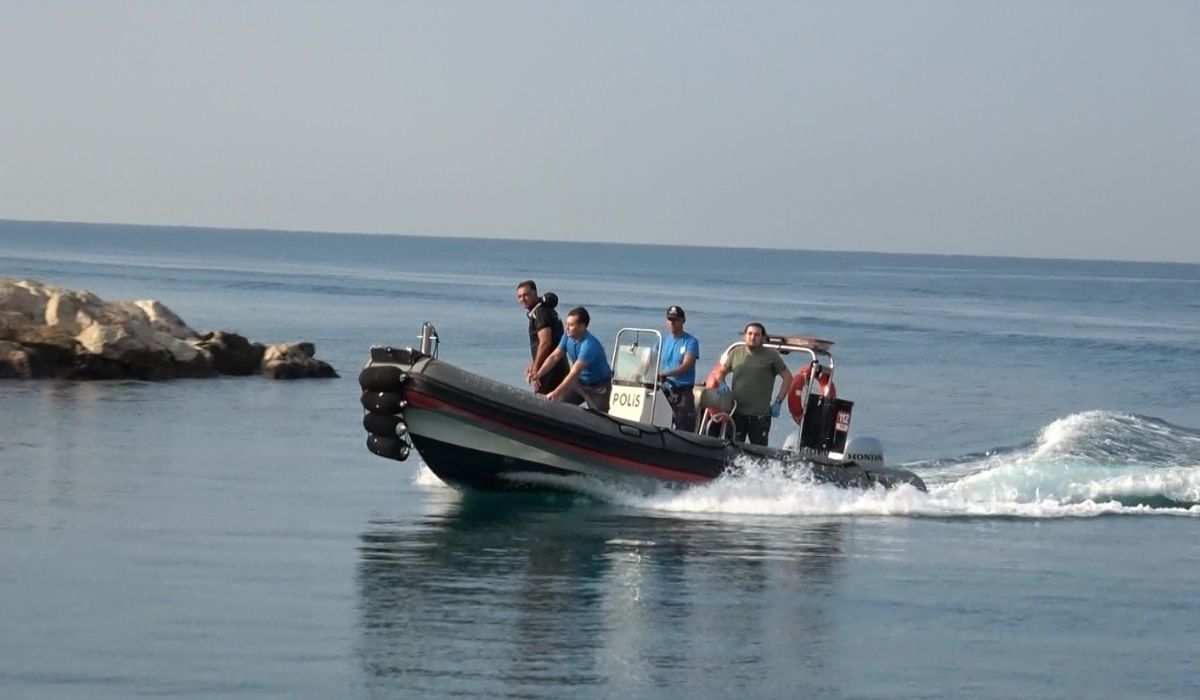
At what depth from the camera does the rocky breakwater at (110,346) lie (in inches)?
982

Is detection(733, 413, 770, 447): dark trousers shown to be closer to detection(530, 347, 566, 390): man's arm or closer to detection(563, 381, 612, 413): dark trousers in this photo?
detection(563, 381, 612, 413): dark trousers

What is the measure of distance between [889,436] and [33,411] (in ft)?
34.5

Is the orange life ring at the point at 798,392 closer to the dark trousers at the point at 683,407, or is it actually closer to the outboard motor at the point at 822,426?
the outboard motor at the point at 822,426

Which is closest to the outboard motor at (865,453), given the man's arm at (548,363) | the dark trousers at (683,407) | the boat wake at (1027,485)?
the boat wake at (1027,485)

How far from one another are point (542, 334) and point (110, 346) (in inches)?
524

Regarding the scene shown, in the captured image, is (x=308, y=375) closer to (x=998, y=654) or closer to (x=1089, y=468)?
(x=1089, y=468)

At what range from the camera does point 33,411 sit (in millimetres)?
20734

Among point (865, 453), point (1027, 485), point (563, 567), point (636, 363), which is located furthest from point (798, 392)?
point (563, 567)

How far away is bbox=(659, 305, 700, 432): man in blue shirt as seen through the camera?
46.3ft

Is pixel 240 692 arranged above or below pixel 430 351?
below

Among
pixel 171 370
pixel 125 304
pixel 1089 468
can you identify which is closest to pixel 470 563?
pixel 1089 468

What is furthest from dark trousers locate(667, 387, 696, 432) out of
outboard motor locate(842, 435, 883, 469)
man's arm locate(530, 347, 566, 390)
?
outboard motor locate(842, 435, 883, 469)

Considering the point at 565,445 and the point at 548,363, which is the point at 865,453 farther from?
the point at 548,363

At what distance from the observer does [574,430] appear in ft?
45.1
